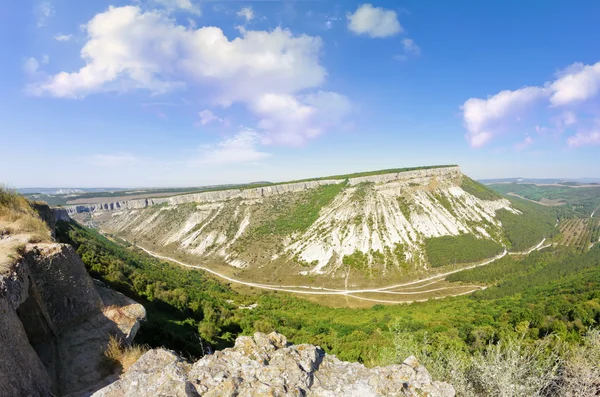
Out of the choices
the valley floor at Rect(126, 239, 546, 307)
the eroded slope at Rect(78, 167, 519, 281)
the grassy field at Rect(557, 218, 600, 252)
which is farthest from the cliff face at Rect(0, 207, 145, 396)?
the grassy field at Rect(557, 218, 600, 252)

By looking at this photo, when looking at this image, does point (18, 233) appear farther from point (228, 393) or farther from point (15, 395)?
point (228, 393)

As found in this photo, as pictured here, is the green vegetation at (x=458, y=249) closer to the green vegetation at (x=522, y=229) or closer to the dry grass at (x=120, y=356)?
the green vegetation at (x=522, y=229)

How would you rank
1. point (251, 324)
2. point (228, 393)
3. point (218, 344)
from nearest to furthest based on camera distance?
point (228, 393) < point (218, 344) < point (251, 324)

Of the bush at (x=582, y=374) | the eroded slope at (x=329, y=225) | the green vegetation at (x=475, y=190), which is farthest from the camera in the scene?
the green vegetation at (x=475, y=190)

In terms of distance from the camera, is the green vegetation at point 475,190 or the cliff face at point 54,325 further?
the green vegetation at point 475,190

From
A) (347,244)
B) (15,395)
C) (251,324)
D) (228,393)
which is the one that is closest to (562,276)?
(347,244)

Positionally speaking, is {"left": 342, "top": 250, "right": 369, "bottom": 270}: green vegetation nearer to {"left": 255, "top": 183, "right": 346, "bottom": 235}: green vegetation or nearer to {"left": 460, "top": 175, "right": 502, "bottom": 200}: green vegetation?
{"left": 255, "top": 183, "right": 346, "bottom": 235}: green vegetation

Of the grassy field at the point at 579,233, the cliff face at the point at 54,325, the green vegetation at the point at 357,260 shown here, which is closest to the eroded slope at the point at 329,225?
the green vegetation at the point at 357,260
